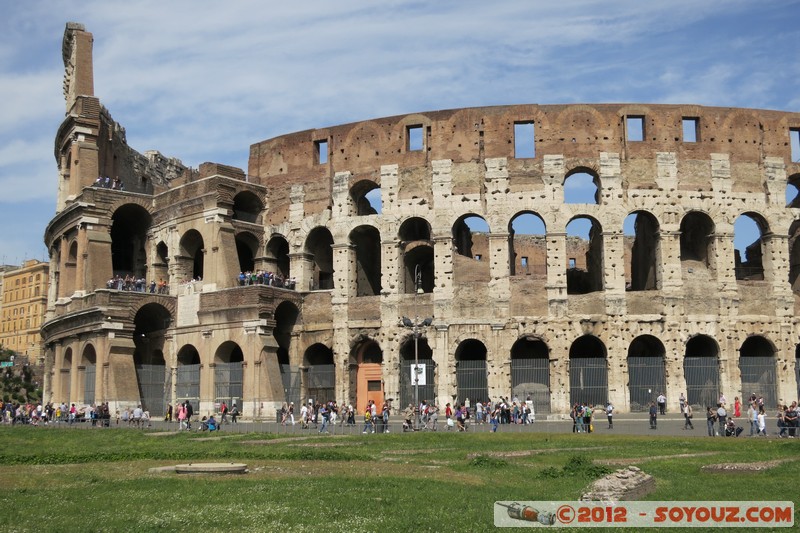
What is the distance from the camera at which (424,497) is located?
1284cm

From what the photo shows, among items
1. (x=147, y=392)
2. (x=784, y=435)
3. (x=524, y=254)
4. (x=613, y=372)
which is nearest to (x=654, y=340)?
(x=613, y=372)

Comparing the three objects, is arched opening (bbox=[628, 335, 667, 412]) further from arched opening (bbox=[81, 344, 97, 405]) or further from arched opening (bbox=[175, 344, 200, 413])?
arched opening (bbox=[81, 344, 97, 405])

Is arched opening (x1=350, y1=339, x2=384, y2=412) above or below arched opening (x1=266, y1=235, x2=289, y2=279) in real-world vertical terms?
below

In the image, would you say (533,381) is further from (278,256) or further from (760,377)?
(278,256)

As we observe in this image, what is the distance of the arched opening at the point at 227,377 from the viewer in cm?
3822

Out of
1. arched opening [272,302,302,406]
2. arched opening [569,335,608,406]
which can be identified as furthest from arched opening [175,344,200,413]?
arched opening [569,335,608,406]

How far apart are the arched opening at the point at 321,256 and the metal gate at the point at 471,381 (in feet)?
27.8

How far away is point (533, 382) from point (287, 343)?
11.6 meters

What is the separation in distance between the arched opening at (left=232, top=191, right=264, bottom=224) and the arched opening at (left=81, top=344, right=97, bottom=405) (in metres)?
9.29

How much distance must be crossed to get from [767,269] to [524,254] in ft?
63.7

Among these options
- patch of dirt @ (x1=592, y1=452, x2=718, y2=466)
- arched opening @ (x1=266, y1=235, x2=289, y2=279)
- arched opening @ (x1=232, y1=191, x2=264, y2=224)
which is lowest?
patch of dirt @ (x1=592, y1=452, x2=718, y2=466)

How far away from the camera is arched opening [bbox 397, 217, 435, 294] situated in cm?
3962

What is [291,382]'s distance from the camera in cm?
3916

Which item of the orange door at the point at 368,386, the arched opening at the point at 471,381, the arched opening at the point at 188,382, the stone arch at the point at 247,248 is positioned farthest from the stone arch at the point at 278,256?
the arched opening at the point at 471,381
